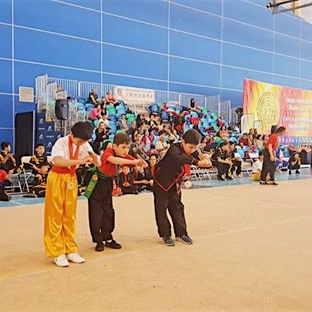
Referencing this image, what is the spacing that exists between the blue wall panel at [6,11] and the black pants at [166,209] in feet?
27.9

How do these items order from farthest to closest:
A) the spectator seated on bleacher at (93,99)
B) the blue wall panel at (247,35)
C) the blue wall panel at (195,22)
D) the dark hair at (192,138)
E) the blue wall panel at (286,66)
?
1. the blue wall panel at (286,66)
2. the blue wall panel at (247,35)
3. the blue wall panel at (195,22)
4. the spectator seated on bleacher at (93,99)
5. the dark hair at (192,138)

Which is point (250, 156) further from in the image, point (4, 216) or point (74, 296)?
point (74, 296)

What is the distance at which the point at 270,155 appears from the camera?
413 inches

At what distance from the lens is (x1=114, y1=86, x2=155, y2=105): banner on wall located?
44.1 feet

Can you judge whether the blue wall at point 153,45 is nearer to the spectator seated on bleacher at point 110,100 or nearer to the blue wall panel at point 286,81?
the blue wall panel at point 286,81

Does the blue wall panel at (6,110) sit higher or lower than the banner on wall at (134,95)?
lower

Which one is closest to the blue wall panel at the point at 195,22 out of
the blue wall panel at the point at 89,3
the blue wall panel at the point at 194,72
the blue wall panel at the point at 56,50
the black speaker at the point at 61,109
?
the blue wall panel at the point at 194,72

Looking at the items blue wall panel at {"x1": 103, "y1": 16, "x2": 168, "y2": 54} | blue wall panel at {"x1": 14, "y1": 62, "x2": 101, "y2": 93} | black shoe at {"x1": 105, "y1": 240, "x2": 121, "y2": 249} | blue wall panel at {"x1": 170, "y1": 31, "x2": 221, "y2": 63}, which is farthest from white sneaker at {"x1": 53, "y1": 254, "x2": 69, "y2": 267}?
blue wall panel at {"x1": 170, "y1": 31, "x2": 221, "y2": 63}

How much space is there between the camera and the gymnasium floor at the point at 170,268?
9.37 ft

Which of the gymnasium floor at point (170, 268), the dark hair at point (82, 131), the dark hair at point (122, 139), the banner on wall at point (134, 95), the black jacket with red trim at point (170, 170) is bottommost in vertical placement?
the gymnasium floor at point (170, 268)

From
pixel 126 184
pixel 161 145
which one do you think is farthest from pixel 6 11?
pixel 126 184

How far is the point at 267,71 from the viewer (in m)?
18.4

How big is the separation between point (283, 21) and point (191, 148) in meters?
16.6

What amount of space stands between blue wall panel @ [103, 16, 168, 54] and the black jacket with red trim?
948 centimetres
